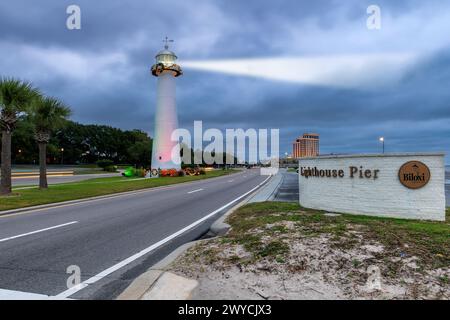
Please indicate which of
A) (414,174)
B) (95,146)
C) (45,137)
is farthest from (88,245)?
(95,146)

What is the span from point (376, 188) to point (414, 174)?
3.43ft

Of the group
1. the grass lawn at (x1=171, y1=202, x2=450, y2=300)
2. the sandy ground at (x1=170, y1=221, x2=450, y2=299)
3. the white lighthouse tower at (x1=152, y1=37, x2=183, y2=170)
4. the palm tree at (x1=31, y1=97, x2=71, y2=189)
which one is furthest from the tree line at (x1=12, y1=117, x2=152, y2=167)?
the sandy ground at (x1=170, y1=221, x2=450, y2=299)

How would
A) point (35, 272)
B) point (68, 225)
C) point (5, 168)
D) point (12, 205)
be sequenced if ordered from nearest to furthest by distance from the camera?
point (35, 272) < point (68, 225) < point (12, 205) < point (5, 168)

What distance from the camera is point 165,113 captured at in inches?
1641

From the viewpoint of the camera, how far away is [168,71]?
42.4 metres

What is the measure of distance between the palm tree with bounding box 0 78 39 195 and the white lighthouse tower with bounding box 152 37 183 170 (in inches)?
987

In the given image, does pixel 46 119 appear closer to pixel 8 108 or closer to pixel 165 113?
pixel 8 108

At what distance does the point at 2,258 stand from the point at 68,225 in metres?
3.16

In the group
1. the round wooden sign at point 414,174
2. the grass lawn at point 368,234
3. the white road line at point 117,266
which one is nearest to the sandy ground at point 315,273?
the grass lawn at point 368,234

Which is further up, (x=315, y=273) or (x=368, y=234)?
(x=368, y=234)

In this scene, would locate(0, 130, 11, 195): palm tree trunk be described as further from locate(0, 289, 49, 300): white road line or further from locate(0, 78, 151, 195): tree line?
locate(0, 289, 49, 300): white road line
